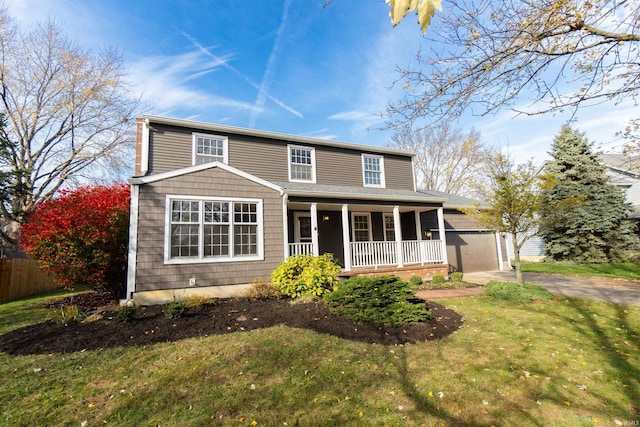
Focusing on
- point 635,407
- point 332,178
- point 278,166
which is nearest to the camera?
point 635,407

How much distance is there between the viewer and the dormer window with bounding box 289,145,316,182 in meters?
12.3

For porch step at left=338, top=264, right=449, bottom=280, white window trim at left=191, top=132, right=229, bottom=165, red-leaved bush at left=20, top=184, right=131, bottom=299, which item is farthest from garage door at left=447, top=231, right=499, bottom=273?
red-leaved bush at left=20, top=184, right=131, bottom=299

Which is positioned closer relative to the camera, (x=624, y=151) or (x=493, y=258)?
(x=624, y=151)

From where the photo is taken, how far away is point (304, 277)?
7875mm

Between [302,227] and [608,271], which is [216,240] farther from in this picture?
[608,271]

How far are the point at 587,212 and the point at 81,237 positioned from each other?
2356 centimetres

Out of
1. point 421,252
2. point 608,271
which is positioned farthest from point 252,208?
point 608,271

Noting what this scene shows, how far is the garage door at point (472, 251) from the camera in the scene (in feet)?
45.5

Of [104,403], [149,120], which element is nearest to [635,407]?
[104,403]

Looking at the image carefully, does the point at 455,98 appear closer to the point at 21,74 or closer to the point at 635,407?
the point at 635,407

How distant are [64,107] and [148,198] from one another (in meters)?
16.6

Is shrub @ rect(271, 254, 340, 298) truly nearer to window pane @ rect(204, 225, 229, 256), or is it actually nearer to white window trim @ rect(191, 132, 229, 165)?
window pane @ rect(204, 225, 229, 256)

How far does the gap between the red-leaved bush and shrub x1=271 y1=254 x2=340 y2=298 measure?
488cm

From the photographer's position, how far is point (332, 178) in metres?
12.9
